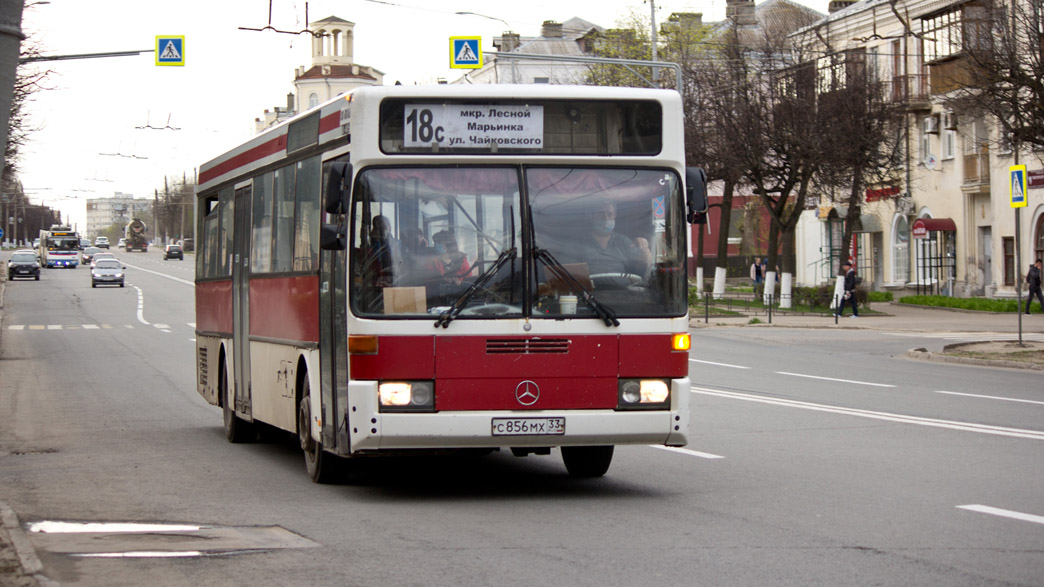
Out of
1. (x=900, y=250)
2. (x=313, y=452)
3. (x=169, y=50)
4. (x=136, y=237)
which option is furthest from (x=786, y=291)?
(x=136, y=237)

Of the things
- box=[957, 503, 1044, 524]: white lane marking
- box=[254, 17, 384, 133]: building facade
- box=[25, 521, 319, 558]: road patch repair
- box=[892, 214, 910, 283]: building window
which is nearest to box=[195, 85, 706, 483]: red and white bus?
box=[25, 521, 319, 558]: road patch repair

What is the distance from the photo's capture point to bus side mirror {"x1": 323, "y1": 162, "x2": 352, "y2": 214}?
29.8 feet

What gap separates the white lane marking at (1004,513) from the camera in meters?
8.41

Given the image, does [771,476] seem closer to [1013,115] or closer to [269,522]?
[269,522]

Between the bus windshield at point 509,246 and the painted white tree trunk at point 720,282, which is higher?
the bus windshield at point 509,246

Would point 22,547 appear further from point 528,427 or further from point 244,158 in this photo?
point 244,158

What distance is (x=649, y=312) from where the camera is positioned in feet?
31.1

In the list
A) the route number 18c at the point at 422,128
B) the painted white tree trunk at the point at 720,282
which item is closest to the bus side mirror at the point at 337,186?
the route number 18c at the point at 422,128

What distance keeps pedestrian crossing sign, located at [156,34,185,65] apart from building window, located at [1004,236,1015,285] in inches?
1186

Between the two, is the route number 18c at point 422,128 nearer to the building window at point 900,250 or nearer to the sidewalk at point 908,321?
the sidewalk at point 908,321

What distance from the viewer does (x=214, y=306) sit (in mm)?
15086

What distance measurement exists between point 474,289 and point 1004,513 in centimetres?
359

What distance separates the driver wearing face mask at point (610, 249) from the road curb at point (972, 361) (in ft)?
52.1

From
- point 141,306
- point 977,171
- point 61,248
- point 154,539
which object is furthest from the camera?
point 61,248
